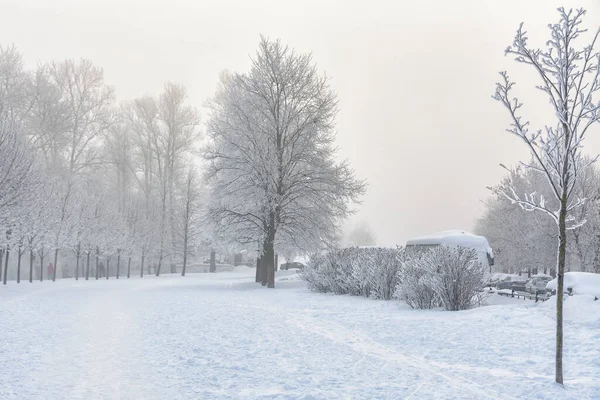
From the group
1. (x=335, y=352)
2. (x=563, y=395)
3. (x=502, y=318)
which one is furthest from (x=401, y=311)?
(x=563, y=395)

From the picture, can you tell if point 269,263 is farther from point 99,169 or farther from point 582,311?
point 99,169

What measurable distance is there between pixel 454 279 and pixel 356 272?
5309 mm

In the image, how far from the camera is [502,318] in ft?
39.0

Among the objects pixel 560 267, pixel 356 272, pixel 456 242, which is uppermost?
pixel 456 242

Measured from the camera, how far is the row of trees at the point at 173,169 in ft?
83.4

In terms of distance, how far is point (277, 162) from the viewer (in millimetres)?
25234

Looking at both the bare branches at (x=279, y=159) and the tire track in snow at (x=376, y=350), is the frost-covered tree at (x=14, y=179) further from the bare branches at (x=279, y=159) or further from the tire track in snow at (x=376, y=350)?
the tire track in snow at (x=376, y=350)

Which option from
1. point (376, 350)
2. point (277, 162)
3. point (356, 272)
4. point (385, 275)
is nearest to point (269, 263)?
point (277, 162)

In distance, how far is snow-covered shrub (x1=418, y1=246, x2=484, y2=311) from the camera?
14602 mm

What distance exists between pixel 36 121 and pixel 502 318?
38706 mm

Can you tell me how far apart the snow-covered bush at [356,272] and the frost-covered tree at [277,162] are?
9.80 feet

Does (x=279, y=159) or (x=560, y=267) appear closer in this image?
(x=560, y=267)

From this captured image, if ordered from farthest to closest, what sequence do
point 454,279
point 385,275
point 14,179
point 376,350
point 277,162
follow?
point 277,162 < point 14,179 < point 385,275 < point 454,279 < point 376,350

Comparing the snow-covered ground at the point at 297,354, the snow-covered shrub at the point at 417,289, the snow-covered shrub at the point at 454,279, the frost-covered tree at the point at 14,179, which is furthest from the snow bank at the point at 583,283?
the frost-covered tree at the point at 14,179
